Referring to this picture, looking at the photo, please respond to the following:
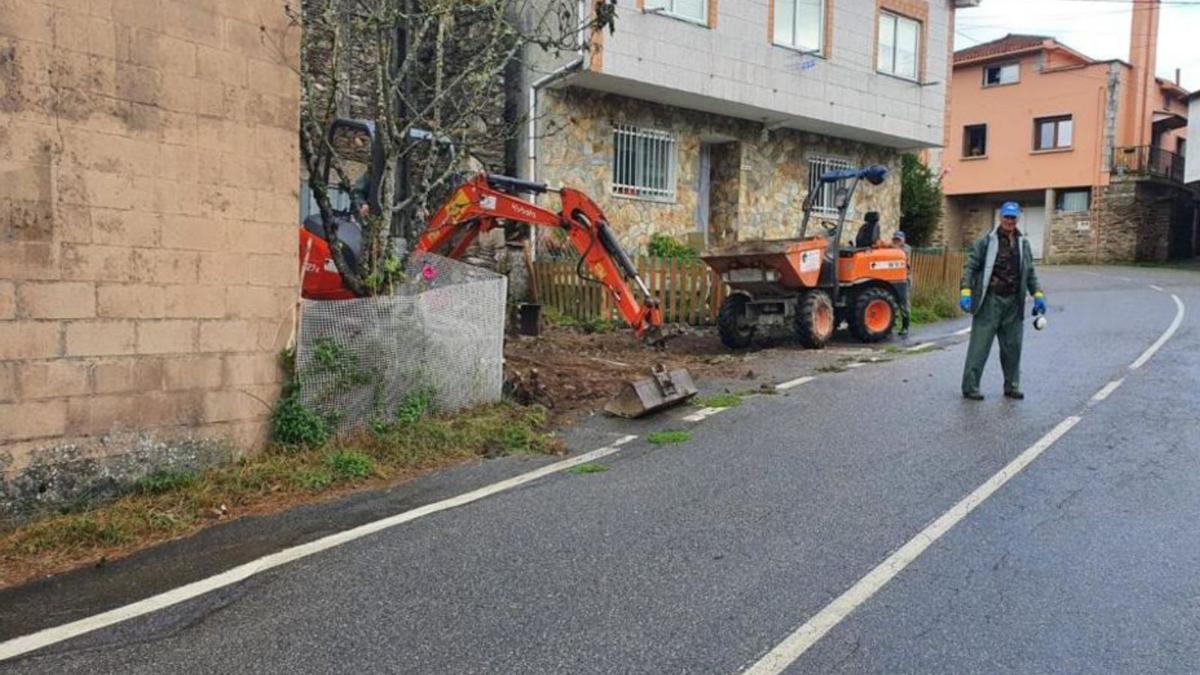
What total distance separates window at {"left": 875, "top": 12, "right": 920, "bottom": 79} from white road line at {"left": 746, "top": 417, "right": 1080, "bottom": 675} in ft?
52.9

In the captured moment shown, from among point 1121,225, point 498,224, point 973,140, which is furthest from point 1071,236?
point 498,224

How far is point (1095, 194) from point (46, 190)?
39.4 meters

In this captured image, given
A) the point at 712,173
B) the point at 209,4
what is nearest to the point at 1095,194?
the point at 712,173

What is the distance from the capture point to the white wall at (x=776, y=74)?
15820 millimetres

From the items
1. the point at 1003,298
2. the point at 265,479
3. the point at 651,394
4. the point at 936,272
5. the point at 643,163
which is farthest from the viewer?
the point at 936,272

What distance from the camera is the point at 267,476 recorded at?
6008 millimetres

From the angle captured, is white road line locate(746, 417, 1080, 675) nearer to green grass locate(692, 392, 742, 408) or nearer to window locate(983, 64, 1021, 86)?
green grass locate(692, 392, 742, 408)

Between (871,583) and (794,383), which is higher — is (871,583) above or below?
below

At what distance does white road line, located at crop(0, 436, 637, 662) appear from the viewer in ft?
12.6

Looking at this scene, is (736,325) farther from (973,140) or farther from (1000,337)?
(973,140)

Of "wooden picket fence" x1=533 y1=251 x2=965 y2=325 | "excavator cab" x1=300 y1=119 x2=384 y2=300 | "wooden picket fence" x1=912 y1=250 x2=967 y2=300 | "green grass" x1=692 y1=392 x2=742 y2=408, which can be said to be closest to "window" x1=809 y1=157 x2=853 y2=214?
"wooden picket fence" x1=912 y1=250 x2=967 y2=300

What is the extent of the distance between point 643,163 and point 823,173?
5342 mm

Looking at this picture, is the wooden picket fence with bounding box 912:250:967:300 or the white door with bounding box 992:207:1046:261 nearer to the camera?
the wooden picket fence with bounding box 912:250:967:300

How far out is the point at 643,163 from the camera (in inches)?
699
